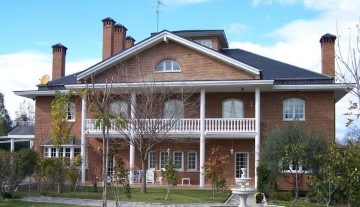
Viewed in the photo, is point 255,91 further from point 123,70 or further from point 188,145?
point 123,70

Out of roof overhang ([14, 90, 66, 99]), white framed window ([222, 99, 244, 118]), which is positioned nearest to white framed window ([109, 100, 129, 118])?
roof overhang ([14, 90, 66, 99])

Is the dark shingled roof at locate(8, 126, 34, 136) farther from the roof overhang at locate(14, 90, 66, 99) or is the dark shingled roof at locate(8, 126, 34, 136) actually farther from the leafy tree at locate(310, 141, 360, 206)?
the leafy tree at locate(310, 141, 360, 206)

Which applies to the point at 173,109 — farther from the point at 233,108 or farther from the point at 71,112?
the point at 71,112

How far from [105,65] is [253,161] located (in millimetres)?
10381

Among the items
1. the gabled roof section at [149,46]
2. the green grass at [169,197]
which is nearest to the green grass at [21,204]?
the green grass at [169,197]

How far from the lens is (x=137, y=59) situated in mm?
29391

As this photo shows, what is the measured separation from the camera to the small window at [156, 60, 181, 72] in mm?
29344

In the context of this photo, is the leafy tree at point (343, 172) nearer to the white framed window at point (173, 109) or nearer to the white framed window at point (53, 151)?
the white framed window at point (173, 109)

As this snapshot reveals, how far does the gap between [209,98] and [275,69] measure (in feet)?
14.2

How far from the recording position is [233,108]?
2950 centimetres

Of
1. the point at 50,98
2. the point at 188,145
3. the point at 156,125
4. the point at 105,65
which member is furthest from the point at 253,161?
the point at 50,98

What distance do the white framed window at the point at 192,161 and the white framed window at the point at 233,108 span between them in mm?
3070

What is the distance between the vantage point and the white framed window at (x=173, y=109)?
27900 millimetres

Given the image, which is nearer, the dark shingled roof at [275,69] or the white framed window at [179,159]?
the dark shingled roof at [275,69]
